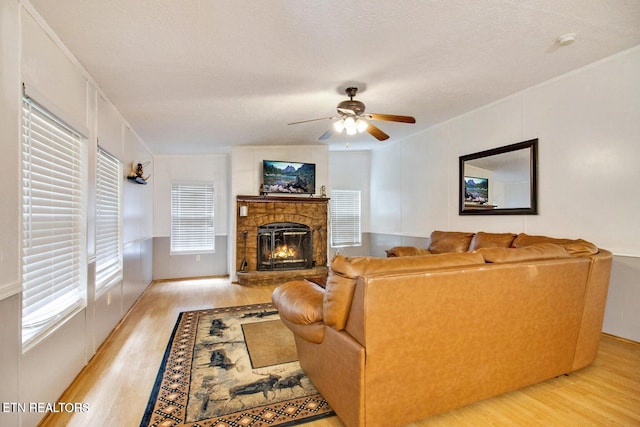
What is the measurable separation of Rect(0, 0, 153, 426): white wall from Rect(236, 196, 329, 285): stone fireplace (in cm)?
243

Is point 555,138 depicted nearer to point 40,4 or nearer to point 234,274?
point 40,4

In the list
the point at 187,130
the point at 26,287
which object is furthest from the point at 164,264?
→ the point at 26,287

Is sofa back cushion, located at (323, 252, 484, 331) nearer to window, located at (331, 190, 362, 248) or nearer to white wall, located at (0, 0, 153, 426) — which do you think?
white wall, located at (0, 0, 153, 426)

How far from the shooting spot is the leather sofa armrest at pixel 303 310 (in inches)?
72.8

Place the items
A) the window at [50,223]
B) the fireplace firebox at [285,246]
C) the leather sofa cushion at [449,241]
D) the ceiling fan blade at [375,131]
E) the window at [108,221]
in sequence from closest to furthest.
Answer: the window at [50,223] < the window at [108,221] < the ceiling fan blade at [375,131] < the leather sofa cushion at [449,241] < the fireplace firebox at [285,246]

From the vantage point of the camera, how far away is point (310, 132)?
16.2 feet

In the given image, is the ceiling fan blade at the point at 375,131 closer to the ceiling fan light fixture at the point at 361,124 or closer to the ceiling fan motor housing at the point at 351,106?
the ceiling fan light fixture at the point at 361,124

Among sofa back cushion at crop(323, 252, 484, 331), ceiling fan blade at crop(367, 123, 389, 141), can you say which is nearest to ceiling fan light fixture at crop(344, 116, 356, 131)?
ceiling fan blade at crop(367, 123, 389, 141)

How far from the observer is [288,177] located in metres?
5.70

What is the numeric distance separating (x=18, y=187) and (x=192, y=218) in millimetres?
4591

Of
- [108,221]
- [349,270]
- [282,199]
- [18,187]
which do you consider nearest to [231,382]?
[349,270]

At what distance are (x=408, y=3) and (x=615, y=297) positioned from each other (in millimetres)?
3289

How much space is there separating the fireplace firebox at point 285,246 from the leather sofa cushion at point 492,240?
3050 mm

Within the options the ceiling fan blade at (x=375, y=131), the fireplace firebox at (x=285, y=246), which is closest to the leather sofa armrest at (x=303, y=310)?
the ceiling fan blade at (x=375, y=131)
